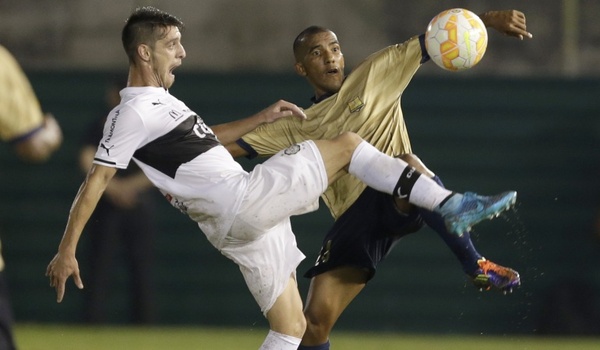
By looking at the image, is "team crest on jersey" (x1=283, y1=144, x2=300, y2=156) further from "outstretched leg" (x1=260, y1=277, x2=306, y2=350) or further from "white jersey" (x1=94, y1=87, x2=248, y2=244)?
"outstretched leg" (x1=260, y1=277, x2=306, y2=350)

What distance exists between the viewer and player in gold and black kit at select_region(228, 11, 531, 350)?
257 inches

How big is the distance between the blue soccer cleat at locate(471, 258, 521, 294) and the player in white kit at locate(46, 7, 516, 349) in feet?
1.52

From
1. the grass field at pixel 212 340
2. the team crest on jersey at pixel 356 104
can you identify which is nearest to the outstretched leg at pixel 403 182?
the team crest on jersey at pixel 356 104

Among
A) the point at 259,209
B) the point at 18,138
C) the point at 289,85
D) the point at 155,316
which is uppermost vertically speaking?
the point at 18,138

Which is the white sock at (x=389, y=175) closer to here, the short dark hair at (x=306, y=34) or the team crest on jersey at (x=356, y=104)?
the team crest on jersey at (x=356, y=104)

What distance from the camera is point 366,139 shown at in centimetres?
658

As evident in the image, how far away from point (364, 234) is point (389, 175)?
784 mm

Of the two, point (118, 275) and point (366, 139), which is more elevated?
point (366, 139)

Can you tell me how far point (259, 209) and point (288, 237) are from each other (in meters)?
0.37

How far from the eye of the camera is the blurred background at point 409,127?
36.2 feet

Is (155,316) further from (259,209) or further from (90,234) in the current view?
(259,209)

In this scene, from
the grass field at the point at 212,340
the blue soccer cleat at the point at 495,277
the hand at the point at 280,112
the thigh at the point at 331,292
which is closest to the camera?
the blue soccer cleat at the point at 495,277

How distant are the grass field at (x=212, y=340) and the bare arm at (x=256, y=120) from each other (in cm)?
284

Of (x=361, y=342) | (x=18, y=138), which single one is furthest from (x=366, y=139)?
(x=361, y=342)
